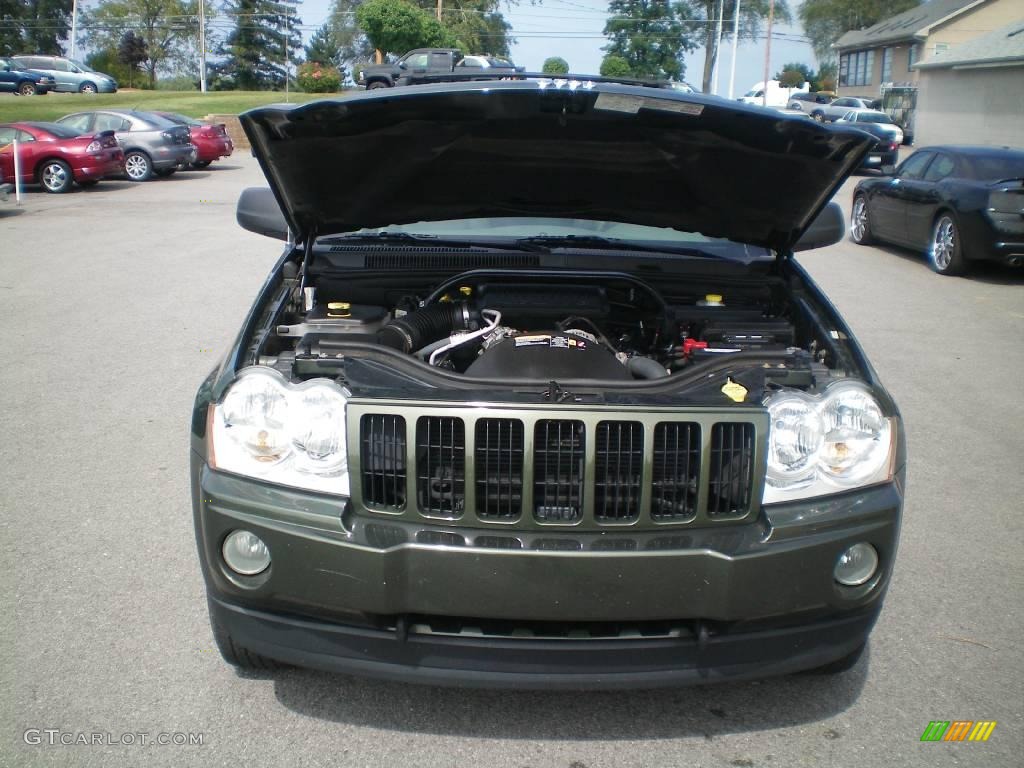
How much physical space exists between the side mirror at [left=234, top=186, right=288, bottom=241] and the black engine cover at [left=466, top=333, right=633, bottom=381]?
4.57ft

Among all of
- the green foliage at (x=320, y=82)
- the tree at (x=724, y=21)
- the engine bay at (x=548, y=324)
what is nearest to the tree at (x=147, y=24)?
the green foliage at (x=320, y=82)

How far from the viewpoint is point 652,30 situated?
76938 millimetres

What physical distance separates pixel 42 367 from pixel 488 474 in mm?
5746

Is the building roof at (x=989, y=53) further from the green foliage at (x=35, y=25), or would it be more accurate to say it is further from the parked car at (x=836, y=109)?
the green foliage at (x=35, y=25)

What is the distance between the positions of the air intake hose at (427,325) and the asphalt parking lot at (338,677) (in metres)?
1.21

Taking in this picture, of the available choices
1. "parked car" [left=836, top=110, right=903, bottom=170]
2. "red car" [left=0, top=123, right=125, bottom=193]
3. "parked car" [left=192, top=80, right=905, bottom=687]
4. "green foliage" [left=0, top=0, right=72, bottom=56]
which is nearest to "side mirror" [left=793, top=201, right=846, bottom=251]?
"parked car" [left=192, top=80, right=905, bottom=687]

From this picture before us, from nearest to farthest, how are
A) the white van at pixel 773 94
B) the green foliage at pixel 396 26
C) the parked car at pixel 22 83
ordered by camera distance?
the parked car at pixel 22 83
the green foliage at pixel 396 26
the white van at pixel 773 94

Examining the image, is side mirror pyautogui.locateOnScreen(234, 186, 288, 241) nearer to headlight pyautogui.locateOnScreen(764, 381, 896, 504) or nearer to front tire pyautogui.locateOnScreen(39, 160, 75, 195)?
headlight pyautogui.locateOnScreen(764, 381, 896, 504)

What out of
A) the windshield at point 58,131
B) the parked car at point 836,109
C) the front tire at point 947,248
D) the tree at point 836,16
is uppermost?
the tree at point 836,16

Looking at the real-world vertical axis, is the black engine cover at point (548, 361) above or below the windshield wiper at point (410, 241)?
below

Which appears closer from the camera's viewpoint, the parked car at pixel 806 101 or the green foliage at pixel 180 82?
the parked car at pixel 806 101

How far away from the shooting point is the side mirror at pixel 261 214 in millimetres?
4332

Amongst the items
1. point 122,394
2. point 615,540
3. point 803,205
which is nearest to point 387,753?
point 615,540

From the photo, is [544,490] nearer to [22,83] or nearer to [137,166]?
[137,166]
